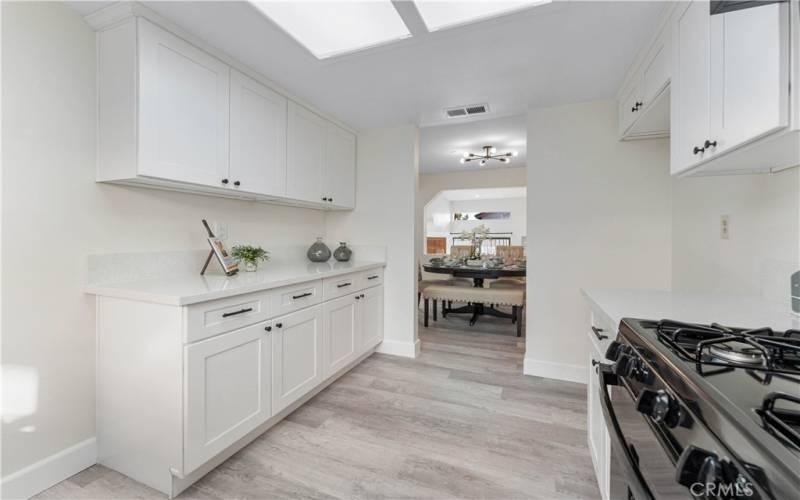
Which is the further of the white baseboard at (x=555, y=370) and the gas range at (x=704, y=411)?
the white baseboard at (x=555, y=370)

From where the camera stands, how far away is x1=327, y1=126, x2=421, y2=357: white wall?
121 inches

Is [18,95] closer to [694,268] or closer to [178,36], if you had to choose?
[178,36]

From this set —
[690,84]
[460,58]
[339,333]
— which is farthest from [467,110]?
[339,333]

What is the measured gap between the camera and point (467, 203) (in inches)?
450

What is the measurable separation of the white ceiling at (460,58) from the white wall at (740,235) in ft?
3.04

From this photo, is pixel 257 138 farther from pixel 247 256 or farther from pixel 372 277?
pixel 372 277

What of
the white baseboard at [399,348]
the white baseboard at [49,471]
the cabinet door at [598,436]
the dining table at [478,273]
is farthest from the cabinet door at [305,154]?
the cabinet door at [598,436]

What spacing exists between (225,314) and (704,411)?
167cm

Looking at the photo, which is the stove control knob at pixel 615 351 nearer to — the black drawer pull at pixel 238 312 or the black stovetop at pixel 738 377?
the black stovetop at pixel 738 377

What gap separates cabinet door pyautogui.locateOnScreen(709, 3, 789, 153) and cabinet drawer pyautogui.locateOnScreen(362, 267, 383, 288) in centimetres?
233

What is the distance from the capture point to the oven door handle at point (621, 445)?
0.66 metres

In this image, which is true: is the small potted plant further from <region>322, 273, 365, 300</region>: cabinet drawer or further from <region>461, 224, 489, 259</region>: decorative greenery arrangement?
<region>461, 224, 489, 259</region>: decorative greenery arrangement

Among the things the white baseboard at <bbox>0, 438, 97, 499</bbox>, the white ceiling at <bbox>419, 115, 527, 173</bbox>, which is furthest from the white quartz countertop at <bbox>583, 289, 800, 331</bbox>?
the white baseboard at <bbox>0, 438, 97, 499</bbox>

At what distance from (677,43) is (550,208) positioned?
53.8 inches
